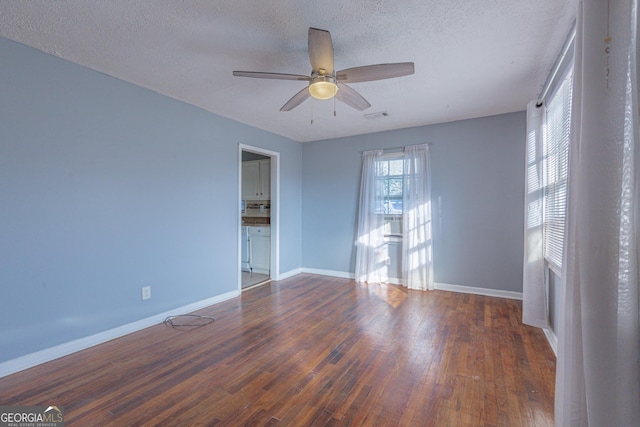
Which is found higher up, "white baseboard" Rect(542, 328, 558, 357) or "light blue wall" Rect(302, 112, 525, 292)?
"light blue wall" Rect(302, 112, 525, 292)

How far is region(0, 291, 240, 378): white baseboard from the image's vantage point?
209 cm

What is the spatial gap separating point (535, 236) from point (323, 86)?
8.61ft

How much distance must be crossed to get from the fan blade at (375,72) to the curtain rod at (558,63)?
116 centimetres

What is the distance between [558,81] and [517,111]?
1.41 metres

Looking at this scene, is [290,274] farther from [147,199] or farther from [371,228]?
[147,199]

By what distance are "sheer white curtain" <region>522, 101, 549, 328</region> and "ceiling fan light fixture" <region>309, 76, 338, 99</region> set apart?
92.7 inches

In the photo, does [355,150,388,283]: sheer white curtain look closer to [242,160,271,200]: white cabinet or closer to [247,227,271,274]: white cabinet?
[247,227,271,274]: white cabinet

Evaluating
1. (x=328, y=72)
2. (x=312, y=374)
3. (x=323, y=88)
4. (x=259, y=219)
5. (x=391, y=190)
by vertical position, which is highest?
(x=328, y=72)

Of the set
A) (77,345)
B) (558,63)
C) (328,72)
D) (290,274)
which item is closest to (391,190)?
(290,274)

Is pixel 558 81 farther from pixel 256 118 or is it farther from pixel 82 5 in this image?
pixel 82 5

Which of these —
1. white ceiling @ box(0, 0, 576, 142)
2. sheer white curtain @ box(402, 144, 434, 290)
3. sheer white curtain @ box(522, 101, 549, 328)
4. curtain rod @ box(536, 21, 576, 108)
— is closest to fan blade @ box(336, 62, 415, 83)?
white ceiling @ box(0, 0, 576, 142)

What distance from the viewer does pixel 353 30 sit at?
2.01 meters

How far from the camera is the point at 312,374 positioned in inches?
81.6

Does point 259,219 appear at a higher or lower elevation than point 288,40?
lower
